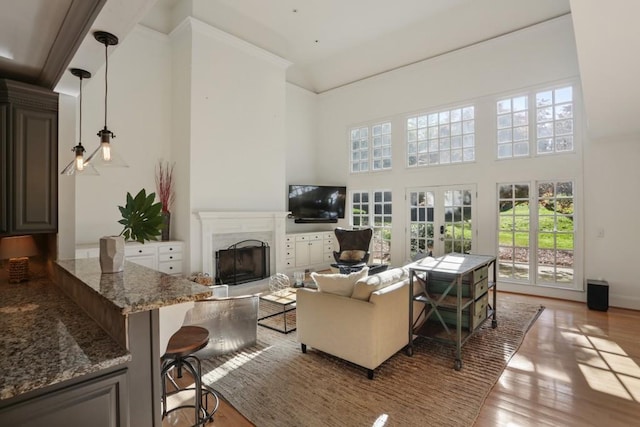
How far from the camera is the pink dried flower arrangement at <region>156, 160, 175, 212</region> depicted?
5.28 meters

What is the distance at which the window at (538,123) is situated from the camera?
506 cm

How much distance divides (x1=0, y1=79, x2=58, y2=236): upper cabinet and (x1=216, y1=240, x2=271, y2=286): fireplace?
121 inches

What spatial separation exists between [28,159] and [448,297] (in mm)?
3870

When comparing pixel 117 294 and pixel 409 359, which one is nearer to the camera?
pixel 117 294

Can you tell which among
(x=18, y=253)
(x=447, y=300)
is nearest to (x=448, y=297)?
(x=447, y=300)

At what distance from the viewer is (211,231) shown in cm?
522

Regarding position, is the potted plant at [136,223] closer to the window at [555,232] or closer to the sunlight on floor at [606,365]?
the sunlight on floor at [606,365]

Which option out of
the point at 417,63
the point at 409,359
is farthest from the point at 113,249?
the point at 417,63

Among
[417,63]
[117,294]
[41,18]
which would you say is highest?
[417,63]

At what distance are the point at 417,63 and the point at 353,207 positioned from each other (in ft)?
11.2

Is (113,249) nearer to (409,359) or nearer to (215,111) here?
(409,359)

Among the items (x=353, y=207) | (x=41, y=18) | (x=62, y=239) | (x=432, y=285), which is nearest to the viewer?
(x=41, y=18)

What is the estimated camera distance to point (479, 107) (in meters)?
5.85

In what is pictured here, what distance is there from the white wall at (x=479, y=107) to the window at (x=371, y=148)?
0.17 m
